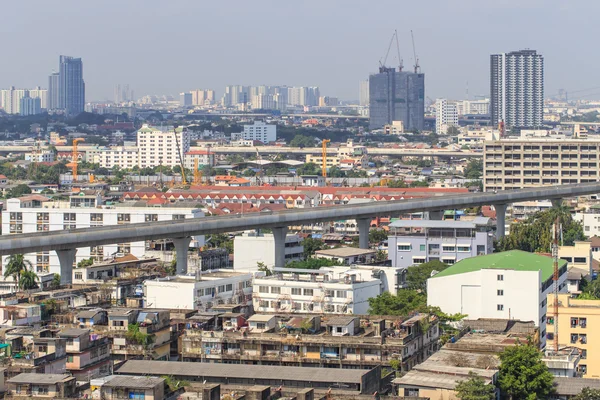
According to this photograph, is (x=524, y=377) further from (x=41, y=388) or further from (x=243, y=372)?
(x=41, y=388)

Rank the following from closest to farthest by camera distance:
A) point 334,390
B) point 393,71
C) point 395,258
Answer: point 334,390 → point 395,258 → point 393,71

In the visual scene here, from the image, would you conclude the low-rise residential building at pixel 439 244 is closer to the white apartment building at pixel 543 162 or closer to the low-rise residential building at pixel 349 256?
the low-rise residential building at pixel 349 256

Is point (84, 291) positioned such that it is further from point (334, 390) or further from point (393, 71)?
point (393, 71)

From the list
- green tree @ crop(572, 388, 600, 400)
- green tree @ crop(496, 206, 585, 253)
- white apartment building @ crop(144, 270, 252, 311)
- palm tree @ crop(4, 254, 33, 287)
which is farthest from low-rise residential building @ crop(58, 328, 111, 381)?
green tree @ crop(496, 206, 585, 253)

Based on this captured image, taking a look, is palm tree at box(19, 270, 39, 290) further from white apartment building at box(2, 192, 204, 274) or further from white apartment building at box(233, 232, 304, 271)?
white apartment building at box(2, 192, 204, 274)

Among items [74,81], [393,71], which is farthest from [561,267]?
[74,81]
